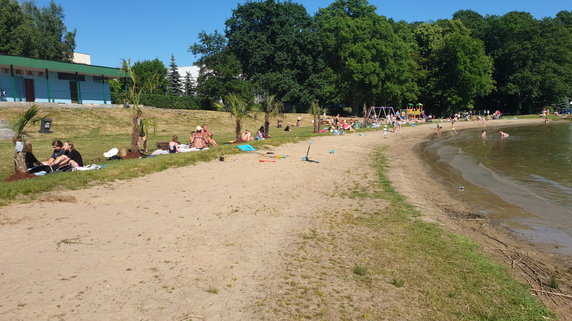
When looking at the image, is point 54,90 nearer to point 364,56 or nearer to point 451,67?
point 364,56

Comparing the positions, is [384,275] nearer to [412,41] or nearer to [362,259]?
[362,259]

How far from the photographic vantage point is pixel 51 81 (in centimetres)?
3216

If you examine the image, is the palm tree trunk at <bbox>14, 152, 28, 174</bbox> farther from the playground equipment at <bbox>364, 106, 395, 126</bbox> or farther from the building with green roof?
the playground equipment at <bbox>364, 106, 395, 126</bbox>

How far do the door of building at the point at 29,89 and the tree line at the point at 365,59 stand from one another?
21241 millimetres

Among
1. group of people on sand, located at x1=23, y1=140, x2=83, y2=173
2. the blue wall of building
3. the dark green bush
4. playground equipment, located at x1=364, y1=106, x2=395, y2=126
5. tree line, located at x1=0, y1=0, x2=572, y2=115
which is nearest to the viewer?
group of people on sand, located at x1=23, y1=140, x2=83, y2=173

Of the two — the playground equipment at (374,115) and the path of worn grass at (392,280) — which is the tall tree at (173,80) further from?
the path of worn grass at (392,280)

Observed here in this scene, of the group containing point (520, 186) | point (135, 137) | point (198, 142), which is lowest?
point (520, 186)

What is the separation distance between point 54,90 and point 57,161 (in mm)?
25534

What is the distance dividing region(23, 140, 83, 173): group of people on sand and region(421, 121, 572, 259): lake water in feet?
37.8

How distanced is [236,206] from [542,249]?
19.9 feet

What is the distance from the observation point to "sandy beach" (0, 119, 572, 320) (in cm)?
419

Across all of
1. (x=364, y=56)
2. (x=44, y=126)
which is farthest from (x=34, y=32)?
(x=364, y=56)

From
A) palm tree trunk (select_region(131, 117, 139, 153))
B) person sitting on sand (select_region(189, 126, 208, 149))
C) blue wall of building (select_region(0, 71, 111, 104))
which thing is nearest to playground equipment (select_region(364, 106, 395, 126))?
blue wall of building (select_region(0, 71, 111, 104))

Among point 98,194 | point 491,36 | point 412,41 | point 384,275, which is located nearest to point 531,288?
point 384,275
